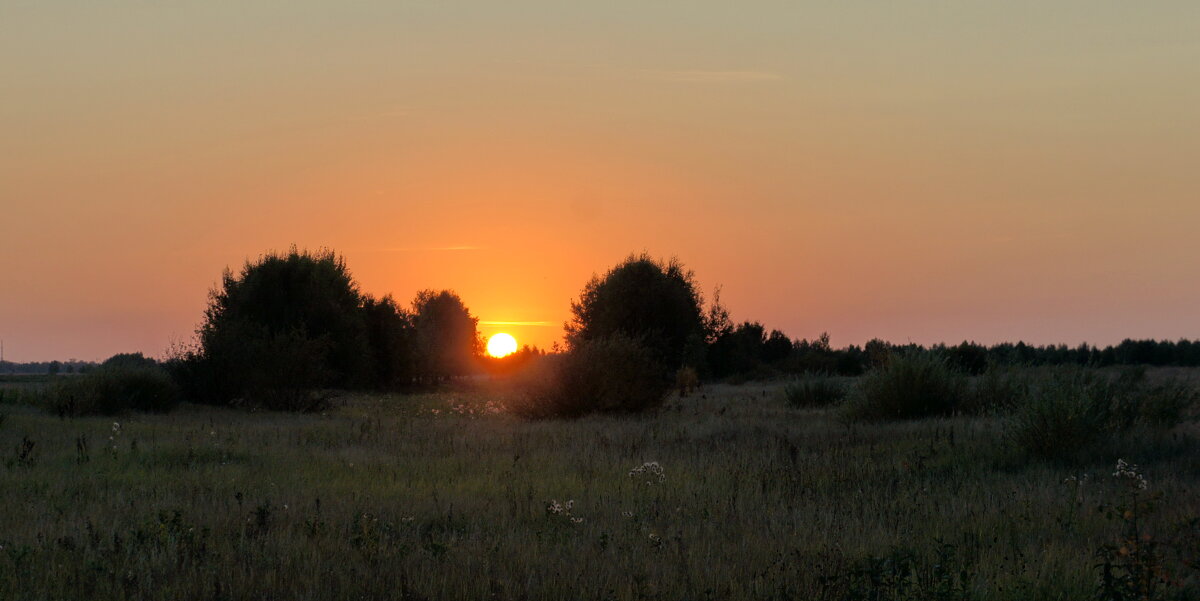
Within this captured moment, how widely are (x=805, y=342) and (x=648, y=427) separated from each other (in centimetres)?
5357

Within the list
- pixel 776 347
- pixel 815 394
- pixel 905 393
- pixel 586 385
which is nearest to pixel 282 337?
pixel 586 385

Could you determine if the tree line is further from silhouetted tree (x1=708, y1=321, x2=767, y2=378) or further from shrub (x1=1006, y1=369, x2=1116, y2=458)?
shrub (x1=1006, y1=369, x2=1116, y2=458)

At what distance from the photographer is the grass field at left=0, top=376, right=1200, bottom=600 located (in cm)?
639

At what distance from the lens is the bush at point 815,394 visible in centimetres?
2594

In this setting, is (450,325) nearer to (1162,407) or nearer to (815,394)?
(815,394)

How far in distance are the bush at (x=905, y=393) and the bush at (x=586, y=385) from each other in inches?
246

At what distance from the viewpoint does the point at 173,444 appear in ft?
48.1

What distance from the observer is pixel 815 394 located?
26.1 metres

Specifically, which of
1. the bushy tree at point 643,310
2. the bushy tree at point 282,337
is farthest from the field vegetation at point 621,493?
the bushy tree at point 643,310

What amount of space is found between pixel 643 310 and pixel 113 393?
2868 cm

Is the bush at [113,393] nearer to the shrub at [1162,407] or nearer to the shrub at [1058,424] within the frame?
the shrub at [1058,424]

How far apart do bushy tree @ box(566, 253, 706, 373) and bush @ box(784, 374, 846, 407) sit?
20.7 meters

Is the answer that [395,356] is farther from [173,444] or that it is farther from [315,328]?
[173,444]

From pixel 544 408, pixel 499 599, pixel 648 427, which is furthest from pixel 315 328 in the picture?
pixel 499 599
